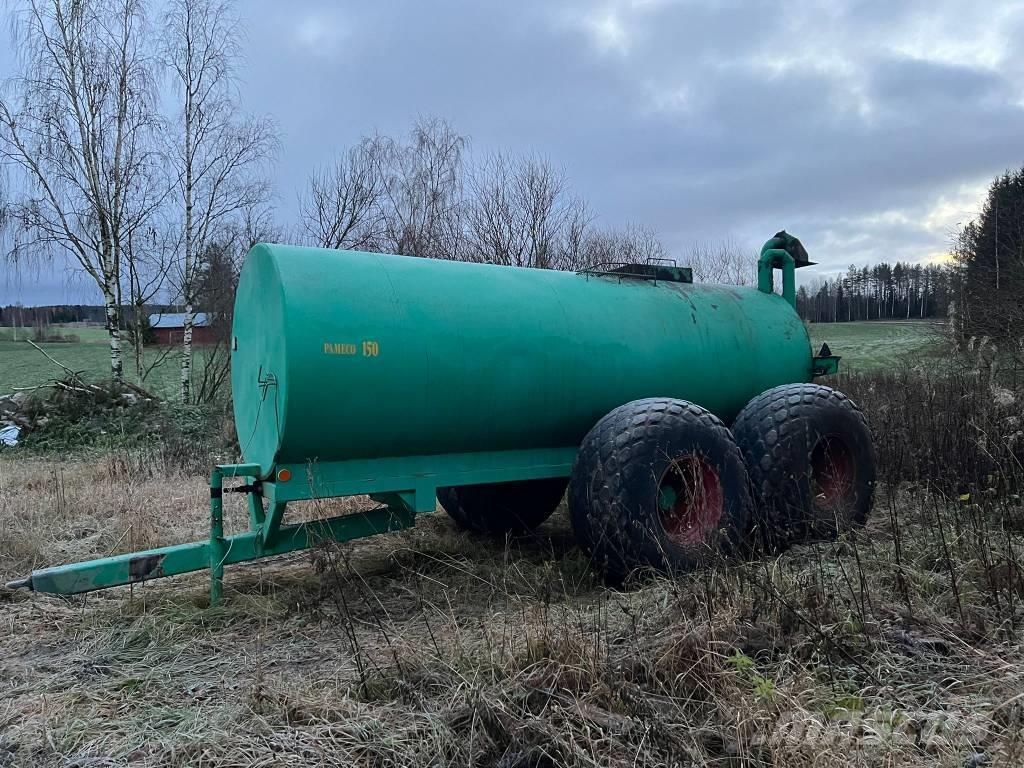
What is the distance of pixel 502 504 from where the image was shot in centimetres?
613

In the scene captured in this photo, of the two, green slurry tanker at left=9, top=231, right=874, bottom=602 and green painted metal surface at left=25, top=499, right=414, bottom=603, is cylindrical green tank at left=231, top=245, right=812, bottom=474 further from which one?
green painted metal surface at left=25, top=499, right=414, bottom=603

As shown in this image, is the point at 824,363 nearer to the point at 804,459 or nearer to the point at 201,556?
the point at 804,459

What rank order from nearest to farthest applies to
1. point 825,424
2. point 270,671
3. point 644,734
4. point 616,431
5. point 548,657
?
point 644,734 → point 548,657 → point 270,671 → point 616,431 → point 825,424

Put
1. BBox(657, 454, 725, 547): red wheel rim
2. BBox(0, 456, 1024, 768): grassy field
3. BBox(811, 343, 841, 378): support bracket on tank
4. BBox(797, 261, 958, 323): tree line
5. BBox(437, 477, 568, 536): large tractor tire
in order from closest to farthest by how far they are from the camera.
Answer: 1. BBox(0, 456, 1024, 768): grassy field
2. BBox(657, 454, 725, 547): red wheel rim
3. BBox(437, 477, 568, 536): large tractor tire
4. BBox(811, 343, 841, 378): support bracket on tank
5. BBox(797, 261, 958, 323): tree line

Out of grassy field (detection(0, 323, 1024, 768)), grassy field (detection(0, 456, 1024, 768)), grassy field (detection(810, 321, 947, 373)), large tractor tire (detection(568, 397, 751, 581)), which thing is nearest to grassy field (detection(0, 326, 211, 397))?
grassy field (detection(0, 323, 1024, 768))

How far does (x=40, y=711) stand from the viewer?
9.95 feet

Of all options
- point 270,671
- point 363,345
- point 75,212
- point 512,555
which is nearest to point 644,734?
point 270,671

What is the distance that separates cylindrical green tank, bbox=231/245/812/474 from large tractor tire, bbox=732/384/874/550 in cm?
54

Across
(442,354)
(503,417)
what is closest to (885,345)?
(503,417)

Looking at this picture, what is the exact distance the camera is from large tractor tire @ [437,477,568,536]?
6129mm

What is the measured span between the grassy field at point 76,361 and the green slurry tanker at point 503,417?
36.6 ft

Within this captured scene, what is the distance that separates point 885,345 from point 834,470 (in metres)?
24.7

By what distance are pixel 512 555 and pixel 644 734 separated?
3186mm

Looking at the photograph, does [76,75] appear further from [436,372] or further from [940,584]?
[940,584]
